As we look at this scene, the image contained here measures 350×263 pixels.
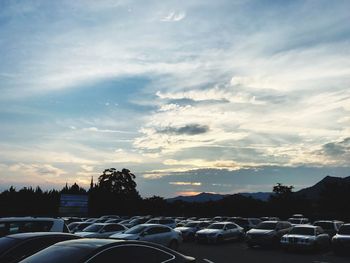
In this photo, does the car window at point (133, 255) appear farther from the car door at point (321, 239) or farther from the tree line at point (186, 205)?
the tree line at point (186, 205)

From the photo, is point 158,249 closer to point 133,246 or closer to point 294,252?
point 133,246

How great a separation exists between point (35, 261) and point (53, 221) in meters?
7.17

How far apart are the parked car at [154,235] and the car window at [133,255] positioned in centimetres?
1507

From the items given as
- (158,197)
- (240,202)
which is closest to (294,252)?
(240,202)

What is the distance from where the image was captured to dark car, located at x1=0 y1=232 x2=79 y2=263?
8.04 m

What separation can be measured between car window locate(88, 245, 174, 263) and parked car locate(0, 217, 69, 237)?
6.72m

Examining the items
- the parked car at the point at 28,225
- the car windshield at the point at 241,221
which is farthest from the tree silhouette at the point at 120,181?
the parked car at the point at 28,225

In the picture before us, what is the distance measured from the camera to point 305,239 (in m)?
24.1

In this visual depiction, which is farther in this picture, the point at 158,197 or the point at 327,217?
the point at 158,197

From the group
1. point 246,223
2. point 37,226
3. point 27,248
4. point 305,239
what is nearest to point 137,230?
point 305,239

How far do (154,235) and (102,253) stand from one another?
16.7 metres

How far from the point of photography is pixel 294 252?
2447 cm

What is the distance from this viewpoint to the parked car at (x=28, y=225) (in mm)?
12203

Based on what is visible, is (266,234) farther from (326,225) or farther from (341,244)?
(326,225)
